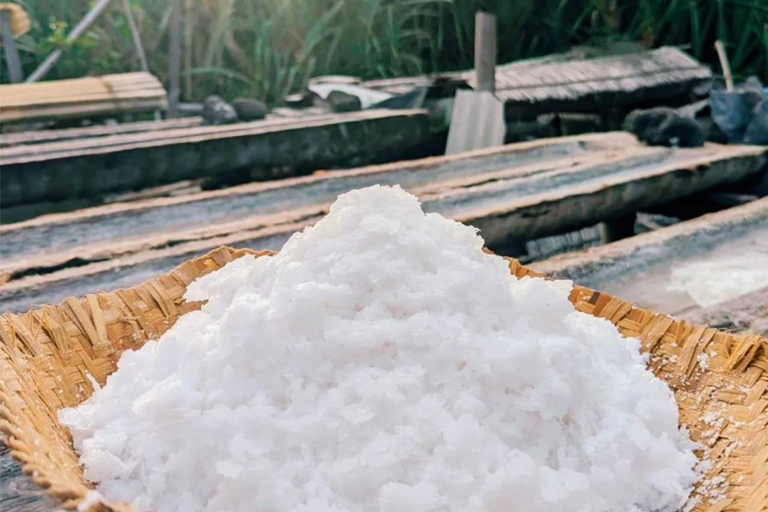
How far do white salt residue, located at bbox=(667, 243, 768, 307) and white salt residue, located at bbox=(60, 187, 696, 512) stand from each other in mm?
1310

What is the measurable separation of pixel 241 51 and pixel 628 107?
377 cm

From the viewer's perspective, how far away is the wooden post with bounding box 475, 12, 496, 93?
4.44 meters

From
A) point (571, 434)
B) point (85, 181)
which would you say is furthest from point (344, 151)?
point (571, 434)

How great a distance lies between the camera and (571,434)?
1100mm

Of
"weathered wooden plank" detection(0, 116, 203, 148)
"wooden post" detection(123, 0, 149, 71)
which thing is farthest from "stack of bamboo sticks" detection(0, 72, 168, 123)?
"wooden post" detection(123, 0, 149, 71)

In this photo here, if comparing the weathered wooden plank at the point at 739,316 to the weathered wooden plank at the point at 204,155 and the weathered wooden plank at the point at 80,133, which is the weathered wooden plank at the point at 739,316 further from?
the weathered wooden plank at the point at 80,133

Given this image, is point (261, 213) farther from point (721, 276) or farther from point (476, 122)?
point (476, 122)

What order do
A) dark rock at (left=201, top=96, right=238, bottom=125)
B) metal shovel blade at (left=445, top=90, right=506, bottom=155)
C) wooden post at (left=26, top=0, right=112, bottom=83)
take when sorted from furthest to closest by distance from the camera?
wooden post at (left=26, top=0, right=112, bottom=83) < dark rock at (left=201, top=96, right=238, bottom=125) < metal shovel blade at (left=445, top=90, right=506, bottom=155)

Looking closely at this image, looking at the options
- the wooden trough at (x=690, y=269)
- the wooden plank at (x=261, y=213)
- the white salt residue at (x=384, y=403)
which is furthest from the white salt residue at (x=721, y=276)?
the white salt residue at (x=384, y=403)

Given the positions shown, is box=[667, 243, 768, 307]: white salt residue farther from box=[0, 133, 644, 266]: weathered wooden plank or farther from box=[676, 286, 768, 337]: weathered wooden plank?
box=[0, 133, 644, 266]: weathered wooden plank

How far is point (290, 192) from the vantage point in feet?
10.5

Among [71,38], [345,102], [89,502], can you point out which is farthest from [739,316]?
[71,38]

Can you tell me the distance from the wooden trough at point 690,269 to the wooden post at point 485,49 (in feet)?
6.21

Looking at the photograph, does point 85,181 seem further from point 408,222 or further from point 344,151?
point 408,222
